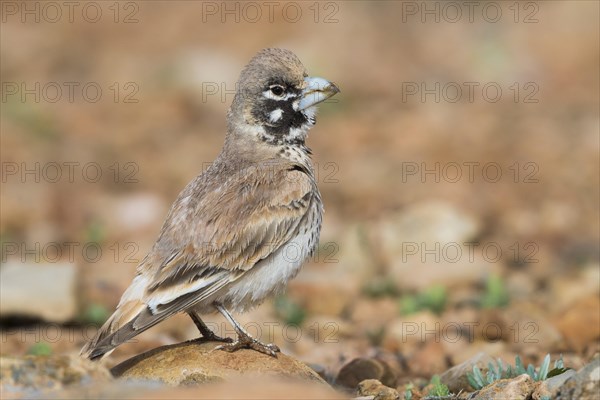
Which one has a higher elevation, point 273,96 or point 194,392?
point 273,96

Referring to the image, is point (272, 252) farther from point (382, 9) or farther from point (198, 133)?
point (382, 9)

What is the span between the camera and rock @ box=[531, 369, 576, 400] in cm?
550

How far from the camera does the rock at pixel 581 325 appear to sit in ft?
26.3

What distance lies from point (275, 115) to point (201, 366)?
7.40 feet

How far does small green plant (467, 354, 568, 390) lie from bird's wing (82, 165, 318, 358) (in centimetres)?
152

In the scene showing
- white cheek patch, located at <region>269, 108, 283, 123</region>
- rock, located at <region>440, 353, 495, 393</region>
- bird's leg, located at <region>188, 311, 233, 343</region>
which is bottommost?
rock, located at <region>440, 353, 495, 393</region>

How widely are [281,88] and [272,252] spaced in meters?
1.41

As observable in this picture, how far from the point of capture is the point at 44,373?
16.3ft

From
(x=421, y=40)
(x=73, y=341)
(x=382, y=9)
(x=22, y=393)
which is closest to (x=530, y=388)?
(x=22, y=393)

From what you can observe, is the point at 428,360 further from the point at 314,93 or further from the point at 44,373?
the point at 44,373
